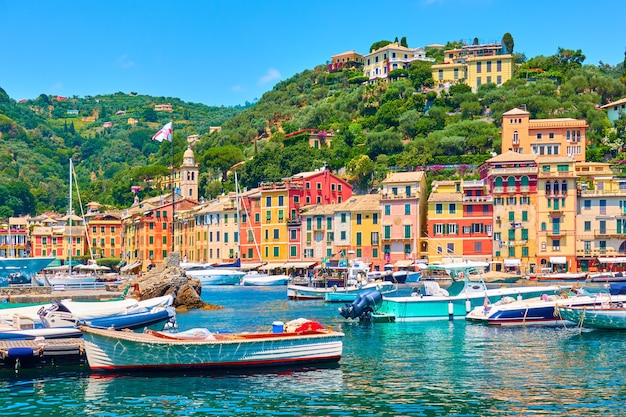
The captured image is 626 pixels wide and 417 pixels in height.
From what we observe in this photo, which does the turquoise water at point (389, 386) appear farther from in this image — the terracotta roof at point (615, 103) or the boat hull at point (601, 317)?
the terracotta roof at point (615, 103)

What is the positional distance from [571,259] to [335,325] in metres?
47.7

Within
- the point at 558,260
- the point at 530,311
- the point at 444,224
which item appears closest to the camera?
the point at 530,311

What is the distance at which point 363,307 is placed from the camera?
40844 mm

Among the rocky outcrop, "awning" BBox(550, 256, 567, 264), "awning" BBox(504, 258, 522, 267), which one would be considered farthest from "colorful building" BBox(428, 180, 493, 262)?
the rocky outcrop

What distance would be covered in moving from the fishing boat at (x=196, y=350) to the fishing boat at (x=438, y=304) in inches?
594

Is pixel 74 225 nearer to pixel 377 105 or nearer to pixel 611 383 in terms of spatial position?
pixel 377 105

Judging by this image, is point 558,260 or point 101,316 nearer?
point 101,316

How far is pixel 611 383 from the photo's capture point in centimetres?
2388

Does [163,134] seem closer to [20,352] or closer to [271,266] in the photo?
[20,352]

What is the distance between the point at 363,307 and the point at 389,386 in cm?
1732

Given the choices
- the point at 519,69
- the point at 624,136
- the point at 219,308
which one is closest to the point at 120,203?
the point at 519,69

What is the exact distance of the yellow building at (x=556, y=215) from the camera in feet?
266

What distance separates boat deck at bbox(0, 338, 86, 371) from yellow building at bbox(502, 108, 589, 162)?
255 ft

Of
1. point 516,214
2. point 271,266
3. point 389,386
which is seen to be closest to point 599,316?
point 389,386
